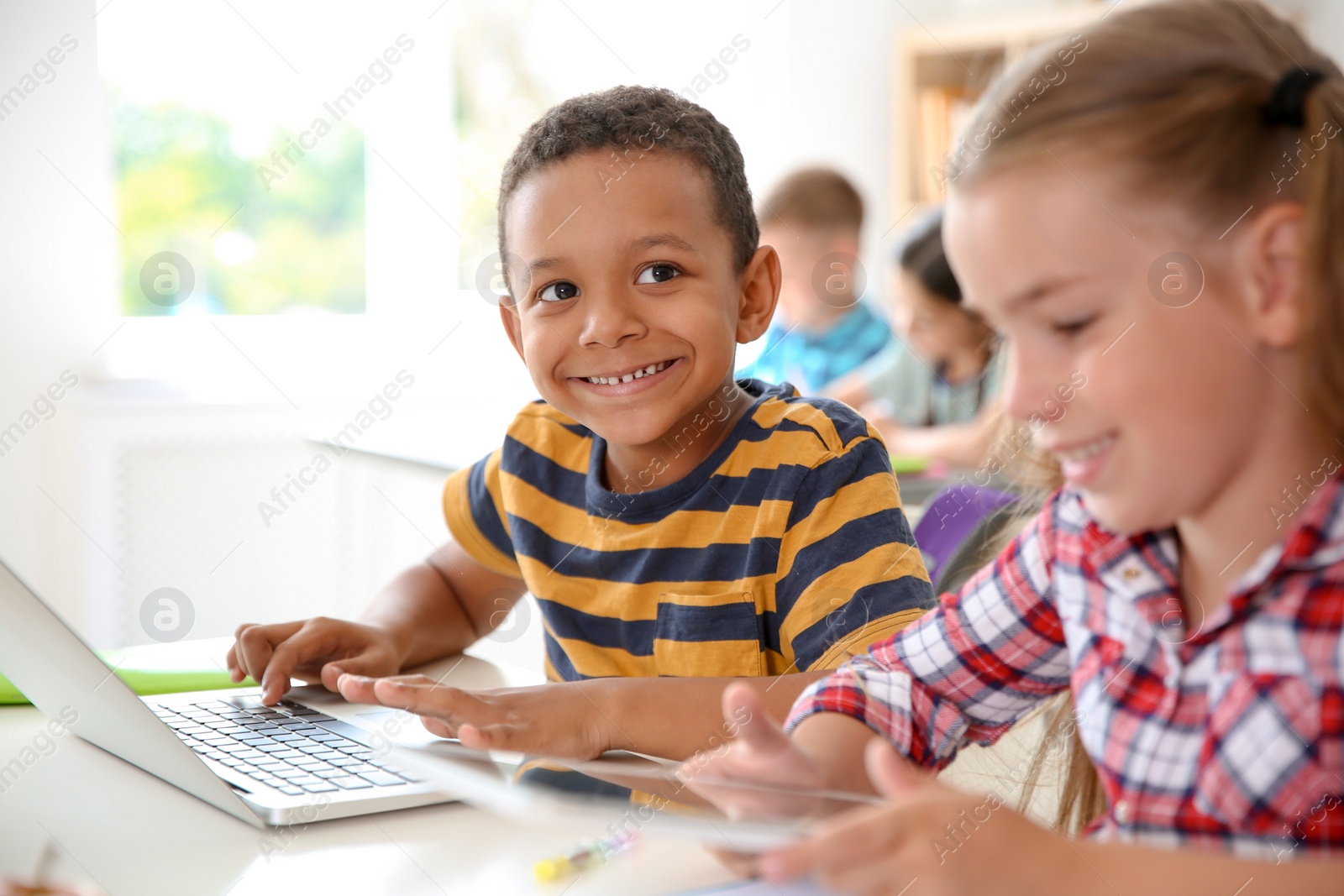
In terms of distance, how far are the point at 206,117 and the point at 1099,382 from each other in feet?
12.2

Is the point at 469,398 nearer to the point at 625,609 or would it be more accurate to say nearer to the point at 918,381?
the point at 918,381

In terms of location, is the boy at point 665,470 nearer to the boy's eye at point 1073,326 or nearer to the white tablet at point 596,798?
the white tablet at point 596,798

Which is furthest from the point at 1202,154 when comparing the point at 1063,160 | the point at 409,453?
the point at 409,453

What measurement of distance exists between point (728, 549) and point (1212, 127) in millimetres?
592

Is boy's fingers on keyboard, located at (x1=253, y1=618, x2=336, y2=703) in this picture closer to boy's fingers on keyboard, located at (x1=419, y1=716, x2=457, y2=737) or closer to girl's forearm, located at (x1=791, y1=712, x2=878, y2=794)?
boy's fingers on keyboard, located at (x1=419, y1=716, x2=457, y2=737)

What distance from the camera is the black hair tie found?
620 mm

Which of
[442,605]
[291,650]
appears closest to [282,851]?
[291,650]

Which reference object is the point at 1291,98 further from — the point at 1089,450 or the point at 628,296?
the point at 628,296

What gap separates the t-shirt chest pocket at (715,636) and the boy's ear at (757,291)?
284 mm

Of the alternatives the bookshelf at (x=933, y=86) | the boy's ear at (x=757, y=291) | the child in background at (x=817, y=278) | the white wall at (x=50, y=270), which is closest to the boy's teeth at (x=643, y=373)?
the boy's ear at (x=757, y=291)

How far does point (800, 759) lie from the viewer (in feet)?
2.23

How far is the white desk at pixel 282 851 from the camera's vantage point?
67 cm

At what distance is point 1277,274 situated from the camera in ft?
2.01

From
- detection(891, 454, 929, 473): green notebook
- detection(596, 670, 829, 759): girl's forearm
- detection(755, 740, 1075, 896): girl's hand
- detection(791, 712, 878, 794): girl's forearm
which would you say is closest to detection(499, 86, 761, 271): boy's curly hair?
detection(596, 670, 829, 759): girl's forearm
